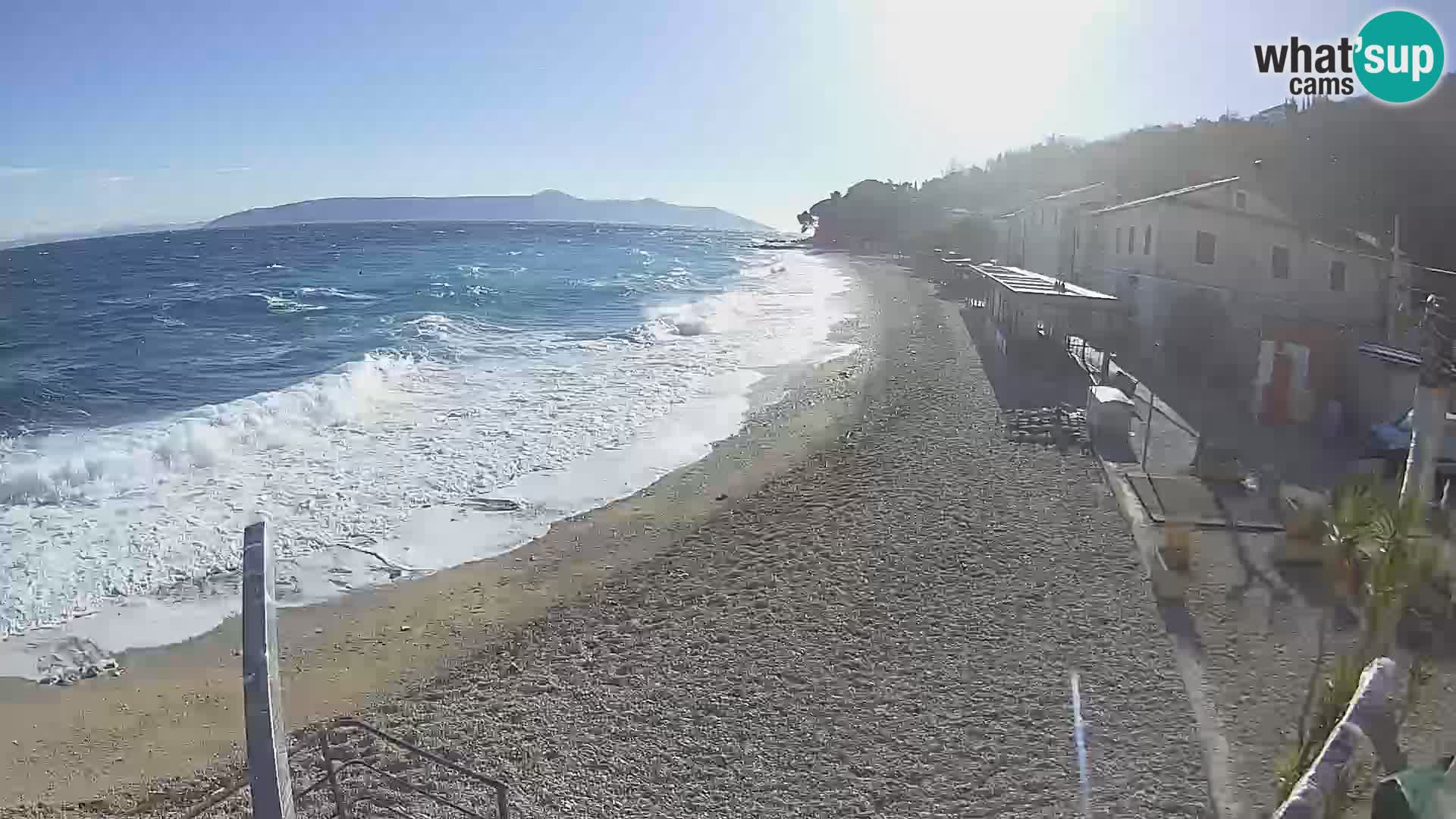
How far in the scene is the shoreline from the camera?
7973 mm

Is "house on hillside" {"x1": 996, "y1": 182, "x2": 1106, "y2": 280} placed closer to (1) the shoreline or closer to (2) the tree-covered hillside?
(2) the tree-covered hillside

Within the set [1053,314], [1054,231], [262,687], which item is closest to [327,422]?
[1053,314]

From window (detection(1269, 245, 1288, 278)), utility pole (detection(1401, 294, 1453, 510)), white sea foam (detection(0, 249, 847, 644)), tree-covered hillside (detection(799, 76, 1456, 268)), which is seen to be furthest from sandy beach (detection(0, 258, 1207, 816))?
tree-covered hillside (detection(799, 76, 1456, 268))

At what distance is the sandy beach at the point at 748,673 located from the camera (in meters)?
6.54

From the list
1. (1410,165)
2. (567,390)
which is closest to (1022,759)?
(567,390)

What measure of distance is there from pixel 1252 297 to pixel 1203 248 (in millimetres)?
1701

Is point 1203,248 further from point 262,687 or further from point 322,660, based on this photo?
point 262,687

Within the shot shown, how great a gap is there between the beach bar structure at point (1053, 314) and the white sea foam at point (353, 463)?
6.25 m

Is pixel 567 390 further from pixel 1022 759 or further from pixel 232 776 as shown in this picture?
pixel 1022 759

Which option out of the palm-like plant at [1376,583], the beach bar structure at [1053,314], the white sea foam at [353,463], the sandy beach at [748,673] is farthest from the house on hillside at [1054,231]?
the palm-like plant at [1376,583]

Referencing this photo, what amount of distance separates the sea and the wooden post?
10.2 meters

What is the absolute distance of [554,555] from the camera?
12141mm

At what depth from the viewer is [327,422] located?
20.1 m

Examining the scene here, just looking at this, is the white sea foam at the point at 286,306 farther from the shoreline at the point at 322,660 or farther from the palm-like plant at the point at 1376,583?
the palm-like plant at the point at 1376,583
